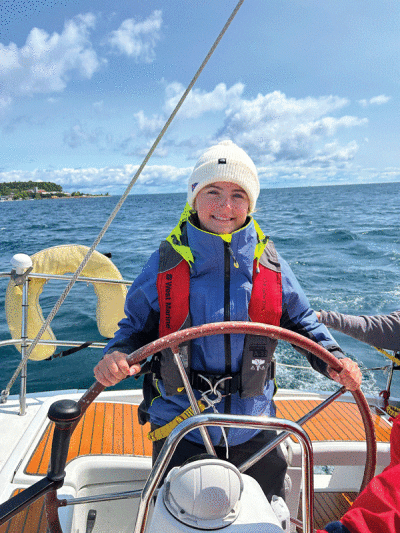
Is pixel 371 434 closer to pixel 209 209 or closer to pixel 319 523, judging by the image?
pixel 209 209

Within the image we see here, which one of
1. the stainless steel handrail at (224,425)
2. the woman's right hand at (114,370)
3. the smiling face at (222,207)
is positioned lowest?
the stainless steel handrail at (224,425)

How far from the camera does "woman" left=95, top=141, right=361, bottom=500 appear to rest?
1277 mm

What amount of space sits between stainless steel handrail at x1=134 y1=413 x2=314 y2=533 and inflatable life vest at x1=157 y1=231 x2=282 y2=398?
0.40m

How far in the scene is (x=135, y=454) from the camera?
1.92m

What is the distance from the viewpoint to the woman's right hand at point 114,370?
0.99 metres

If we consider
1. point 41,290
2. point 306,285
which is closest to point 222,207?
point 41,290

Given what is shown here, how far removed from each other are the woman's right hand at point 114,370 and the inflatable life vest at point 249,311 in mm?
259

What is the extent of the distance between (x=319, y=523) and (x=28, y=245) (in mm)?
12035

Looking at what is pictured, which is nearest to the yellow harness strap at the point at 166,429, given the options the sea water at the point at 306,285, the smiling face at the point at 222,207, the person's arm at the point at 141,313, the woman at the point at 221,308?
the woman at the point at 221,308

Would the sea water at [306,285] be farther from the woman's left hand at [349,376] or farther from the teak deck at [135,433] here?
the woman's left hand at [349,376]

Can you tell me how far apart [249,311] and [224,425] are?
544 millimetres

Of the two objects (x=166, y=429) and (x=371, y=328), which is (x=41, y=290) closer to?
(x=166, y=429)

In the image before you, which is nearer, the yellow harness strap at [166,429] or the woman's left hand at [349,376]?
the woman's left hand at [349,376]

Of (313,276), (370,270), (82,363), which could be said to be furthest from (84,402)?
(370,270)
